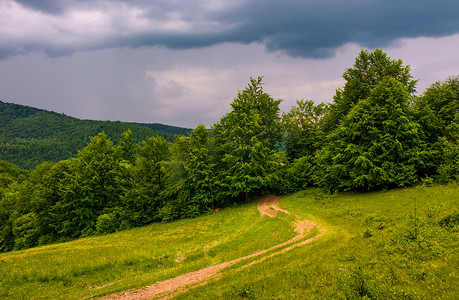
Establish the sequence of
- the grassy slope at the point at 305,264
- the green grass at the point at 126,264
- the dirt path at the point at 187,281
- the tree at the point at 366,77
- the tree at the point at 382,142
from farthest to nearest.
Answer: the tree at the point at 366,77
the tree at the point at 382,142
the green grass at the point at 126,264
the dirt path at the point at 187,281
the grassy slope at the point at 305,264

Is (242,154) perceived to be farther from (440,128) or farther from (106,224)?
(440,128)

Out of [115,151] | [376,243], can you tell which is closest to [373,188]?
[376,243]

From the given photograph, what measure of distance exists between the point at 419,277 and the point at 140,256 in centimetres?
1629

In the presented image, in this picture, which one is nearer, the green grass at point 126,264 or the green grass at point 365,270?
the green grass at point 365,270

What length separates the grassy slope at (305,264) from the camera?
7551 mm

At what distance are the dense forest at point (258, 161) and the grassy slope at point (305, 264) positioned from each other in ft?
21.4

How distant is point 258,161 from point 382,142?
16731 mm

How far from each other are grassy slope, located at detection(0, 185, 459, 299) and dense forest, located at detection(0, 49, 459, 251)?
6521 millimetres

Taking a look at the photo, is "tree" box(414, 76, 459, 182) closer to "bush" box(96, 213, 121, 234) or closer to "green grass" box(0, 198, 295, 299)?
"green grass" box(0, 198, 295, 299)

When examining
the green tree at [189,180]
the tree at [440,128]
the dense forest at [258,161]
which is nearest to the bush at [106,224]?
the dense forest at [258,161]

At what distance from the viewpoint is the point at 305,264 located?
10641 mm

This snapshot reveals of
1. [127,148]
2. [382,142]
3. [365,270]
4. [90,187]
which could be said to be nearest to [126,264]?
[365,270]

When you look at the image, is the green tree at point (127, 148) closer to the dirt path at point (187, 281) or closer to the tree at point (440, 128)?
the dirt path at point (187, 281)

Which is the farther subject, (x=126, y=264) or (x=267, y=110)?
(x=267, y=110)
